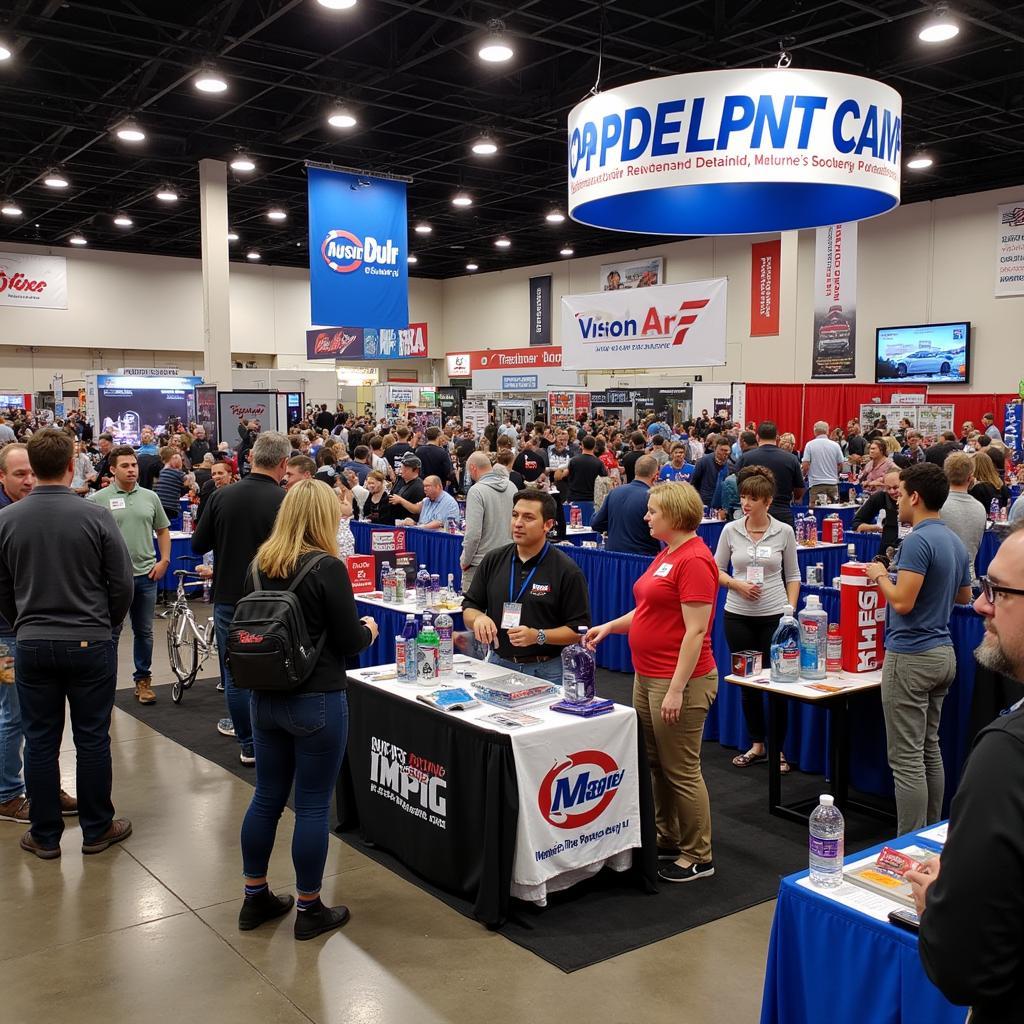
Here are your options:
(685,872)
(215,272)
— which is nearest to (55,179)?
(215,272)

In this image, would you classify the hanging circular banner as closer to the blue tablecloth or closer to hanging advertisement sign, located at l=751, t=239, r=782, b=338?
the blue tablecloth

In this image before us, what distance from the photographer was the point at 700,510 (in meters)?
3.78

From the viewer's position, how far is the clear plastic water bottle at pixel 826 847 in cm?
222

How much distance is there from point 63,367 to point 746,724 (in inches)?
946

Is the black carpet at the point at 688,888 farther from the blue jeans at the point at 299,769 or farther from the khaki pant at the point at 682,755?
the blue jeans at the point at 299,769

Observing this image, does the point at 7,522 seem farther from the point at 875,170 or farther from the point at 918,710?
the point at 875,170

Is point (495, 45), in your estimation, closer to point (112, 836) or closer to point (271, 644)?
point (112, 836)

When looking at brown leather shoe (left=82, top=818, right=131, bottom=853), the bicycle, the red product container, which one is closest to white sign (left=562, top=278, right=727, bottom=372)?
the bicycle

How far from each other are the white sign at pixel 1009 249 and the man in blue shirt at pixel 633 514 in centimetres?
1322

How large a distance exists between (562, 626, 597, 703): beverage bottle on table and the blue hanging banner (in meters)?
8.62

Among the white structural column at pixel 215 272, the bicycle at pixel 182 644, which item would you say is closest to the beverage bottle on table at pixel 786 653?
the bicycle at pixel 182 644

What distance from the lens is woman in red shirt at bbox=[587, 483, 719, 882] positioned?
3.60m

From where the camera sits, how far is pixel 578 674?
363cm

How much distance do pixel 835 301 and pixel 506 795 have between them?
50.6ft
